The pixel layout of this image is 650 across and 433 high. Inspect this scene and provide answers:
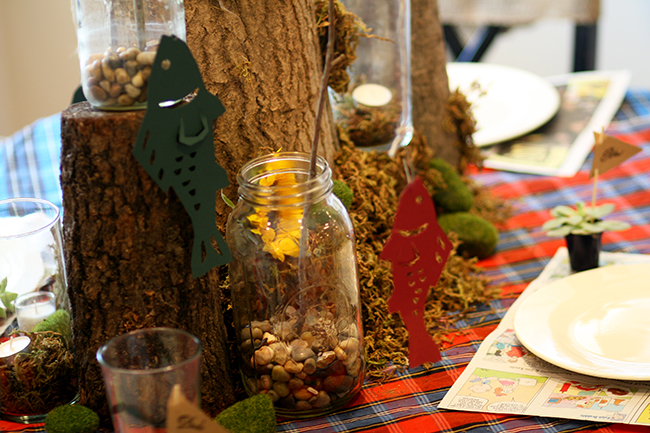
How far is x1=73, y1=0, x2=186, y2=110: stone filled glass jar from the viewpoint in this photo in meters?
0.67

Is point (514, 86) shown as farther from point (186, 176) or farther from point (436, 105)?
point (186, 176)

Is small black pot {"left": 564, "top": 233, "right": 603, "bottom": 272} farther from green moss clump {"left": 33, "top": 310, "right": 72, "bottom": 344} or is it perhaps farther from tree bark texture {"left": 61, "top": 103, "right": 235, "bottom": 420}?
green moss clump {"left": 33, "top": 310, "right": 72, "bottom": 344}

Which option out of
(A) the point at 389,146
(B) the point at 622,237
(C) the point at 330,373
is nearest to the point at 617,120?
(B) the point at 622,237

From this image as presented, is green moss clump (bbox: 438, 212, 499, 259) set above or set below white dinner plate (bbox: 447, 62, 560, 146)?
below

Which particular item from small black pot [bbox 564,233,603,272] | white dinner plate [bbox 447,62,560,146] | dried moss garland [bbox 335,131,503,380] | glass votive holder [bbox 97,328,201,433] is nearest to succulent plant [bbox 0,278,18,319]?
glass votive holder [bbox 97,328,201,433]

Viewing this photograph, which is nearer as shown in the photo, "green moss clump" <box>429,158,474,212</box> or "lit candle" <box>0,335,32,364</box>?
"lit candle" <box>0,335,32,364</box>

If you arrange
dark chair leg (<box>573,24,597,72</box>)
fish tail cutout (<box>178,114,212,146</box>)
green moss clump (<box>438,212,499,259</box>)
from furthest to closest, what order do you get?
dark chair leg (<box>573,24,597,72</box>) → green moss clump (<box>438,212,499,259</box>) → fish tail cutout (<box>178,114,212,146</box>)

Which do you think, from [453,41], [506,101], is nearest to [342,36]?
[506,101]

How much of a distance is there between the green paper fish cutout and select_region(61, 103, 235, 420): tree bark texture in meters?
0.02

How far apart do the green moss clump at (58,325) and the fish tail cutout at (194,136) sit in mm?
304

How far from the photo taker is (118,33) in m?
0.69

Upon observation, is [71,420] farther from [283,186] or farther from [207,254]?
[283,186]

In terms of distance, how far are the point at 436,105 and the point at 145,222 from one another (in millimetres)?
783

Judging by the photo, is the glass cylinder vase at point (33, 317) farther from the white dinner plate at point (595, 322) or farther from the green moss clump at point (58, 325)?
the white dinner plate at point (595, 322)
